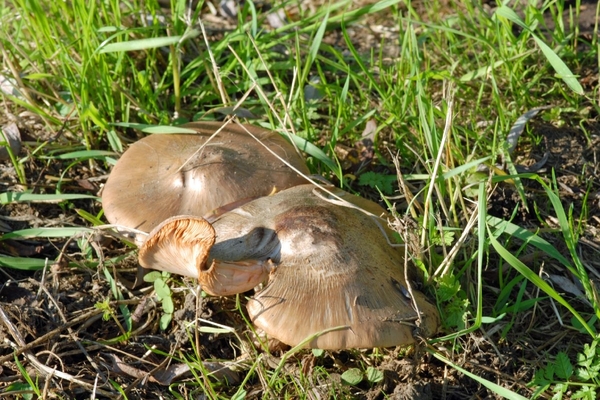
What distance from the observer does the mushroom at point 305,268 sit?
98.3 inches

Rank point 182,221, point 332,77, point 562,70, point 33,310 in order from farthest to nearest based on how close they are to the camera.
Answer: point 332,77 < point 562,70 < point 33,310 < point 182,221

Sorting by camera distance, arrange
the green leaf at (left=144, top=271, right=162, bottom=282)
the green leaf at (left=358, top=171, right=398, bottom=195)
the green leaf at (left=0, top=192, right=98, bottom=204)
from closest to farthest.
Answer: the green leaf at (left=144, top=271, right=162, bottom=282) → the green leaf at (left=0, top=192, right=98, bottom=204) → the green leaf at (left=358, top=171, right=398, bottom=195)

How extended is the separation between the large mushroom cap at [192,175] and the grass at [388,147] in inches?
8.5

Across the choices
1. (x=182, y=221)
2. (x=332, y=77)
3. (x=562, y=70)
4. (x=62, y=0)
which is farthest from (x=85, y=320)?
(x=562, y=70)

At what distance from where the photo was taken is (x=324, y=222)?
8.98ft

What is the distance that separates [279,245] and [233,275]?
23cm

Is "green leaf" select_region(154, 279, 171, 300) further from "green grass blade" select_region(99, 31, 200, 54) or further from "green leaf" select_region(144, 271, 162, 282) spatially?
"green grass blade" select_region(99, 31, 200, 54)

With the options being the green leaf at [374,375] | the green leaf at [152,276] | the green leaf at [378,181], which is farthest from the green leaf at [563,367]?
the green leaf at [152,276]

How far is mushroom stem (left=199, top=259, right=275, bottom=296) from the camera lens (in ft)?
8.37

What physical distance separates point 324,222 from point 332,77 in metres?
1.76

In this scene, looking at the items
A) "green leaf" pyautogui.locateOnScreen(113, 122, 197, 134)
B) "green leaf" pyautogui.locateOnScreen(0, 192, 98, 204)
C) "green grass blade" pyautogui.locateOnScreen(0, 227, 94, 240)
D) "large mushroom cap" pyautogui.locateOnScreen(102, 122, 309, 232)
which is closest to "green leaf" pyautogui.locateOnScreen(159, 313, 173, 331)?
"large mushroom cap" pyautogui.locateOnScreen(102, 122, 309, 232)

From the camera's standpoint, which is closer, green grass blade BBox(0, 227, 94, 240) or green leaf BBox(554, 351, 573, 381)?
green leaf BBox(554, 351, 573, 381)

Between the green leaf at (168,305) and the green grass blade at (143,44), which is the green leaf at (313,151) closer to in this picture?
the green grass blade at (143,44)

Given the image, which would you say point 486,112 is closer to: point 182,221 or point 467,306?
point 467,306
